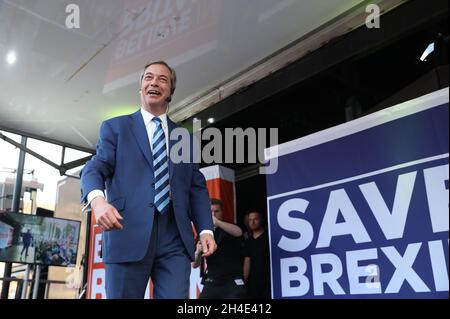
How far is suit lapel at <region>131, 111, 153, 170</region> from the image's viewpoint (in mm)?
1193

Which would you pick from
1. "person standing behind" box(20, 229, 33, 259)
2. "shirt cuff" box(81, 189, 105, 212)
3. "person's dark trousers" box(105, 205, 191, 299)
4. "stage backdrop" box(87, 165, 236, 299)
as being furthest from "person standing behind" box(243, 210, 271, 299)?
"person standing behind" box(20, 229, 33, 259)

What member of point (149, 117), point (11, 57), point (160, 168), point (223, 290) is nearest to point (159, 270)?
point (160, 168)

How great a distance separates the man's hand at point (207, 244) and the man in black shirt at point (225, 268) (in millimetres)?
1910

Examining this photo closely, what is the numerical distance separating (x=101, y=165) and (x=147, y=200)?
0.15 metres

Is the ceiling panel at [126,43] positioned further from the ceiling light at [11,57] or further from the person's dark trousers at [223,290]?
the person's dark trousers at [223,290]

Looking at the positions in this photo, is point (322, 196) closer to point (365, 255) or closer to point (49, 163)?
point (365, 255)

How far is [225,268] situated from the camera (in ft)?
10.5

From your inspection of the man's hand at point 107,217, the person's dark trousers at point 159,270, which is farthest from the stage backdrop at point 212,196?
the man's hand at point 107,217

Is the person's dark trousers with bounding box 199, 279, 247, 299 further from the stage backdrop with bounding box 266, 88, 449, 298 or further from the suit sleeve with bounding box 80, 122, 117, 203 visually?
the suit sleeve with bounding box 80, 122, 117, 203

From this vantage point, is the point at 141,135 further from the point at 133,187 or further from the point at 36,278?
the point at 36,278

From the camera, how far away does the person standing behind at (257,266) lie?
3.35 meters

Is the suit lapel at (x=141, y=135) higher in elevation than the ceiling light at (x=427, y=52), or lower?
lower

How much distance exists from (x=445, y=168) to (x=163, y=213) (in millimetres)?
1507

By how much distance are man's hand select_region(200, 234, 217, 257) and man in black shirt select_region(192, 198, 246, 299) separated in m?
1.91
